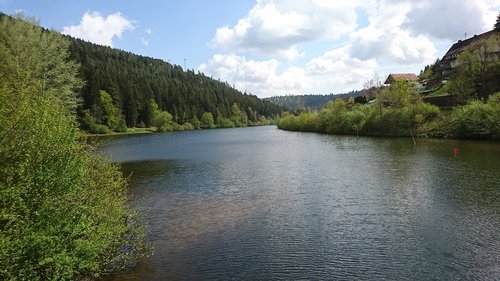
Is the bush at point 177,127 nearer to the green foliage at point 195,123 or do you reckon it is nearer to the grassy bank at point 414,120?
the green foliage at point 195,123

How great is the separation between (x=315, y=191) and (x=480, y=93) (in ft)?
259

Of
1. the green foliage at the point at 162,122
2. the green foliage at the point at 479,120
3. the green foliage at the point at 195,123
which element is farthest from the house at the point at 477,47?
the green foliage at the point at 162,122

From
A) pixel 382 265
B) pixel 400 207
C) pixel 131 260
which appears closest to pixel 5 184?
pixel 131 260

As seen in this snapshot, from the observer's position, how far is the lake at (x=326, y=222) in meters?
16.9

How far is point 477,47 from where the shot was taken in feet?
317

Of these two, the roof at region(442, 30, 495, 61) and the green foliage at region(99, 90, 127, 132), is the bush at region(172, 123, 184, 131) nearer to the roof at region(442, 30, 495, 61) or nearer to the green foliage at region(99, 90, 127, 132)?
the green foliage at region(99, 90, 127, 132)

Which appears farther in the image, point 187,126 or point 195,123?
point 195,123

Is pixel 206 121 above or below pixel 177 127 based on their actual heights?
above

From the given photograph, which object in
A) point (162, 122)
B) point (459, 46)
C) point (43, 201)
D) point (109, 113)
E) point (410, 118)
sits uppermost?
point (459, 46)

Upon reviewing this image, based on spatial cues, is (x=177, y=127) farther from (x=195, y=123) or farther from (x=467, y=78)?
(x=467, y=78)

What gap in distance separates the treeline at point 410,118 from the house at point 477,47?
20.0 meters

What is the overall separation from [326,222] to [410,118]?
70688 mm

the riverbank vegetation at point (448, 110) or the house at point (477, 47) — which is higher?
the house at point (477, 47)

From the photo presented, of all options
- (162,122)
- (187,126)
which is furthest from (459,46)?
(162,122)
